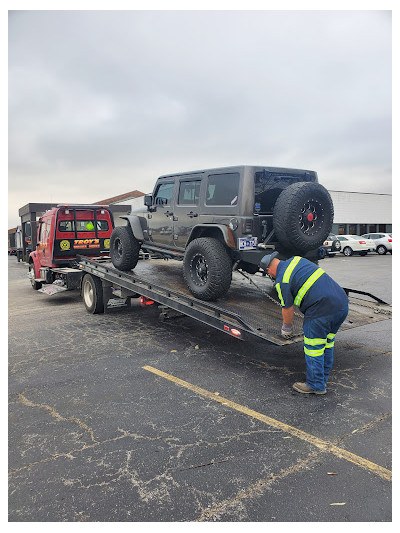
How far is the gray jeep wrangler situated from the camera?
519 centimetres

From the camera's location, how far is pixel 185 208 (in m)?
6.36

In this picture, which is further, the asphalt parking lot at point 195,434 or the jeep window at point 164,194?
the jeep window at point 164,194

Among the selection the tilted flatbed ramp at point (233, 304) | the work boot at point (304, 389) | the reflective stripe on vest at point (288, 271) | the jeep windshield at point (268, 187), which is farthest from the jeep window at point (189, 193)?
the work boot at point (304, 389)

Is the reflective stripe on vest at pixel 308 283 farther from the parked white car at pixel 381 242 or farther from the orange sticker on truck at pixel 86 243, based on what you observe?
the parked white car at pixel 381 242

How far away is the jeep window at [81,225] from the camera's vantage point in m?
10.3

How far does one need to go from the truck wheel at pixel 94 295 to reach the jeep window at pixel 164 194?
2.36m

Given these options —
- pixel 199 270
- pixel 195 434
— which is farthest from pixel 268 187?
pixel 195 434

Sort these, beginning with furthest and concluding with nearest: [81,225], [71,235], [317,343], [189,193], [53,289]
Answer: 1. [81,225]
2. [71,235]
3. [53,289]
4. [189,193]
5. [317,343]

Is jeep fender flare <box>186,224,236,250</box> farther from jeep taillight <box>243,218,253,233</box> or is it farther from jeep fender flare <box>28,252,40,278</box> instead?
jeep fender flare <box>28,252,40,278</box>

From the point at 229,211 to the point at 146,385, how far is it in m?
2.57

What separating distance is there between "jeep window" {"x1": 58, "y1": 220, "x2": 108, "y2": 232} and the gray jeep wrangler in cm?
512

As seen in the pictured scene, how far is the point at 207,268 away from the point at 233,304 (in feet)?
2.25

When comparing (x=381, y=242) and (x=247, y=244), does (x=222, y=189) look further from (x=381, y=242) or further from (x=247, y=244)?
(x=381, y=242)

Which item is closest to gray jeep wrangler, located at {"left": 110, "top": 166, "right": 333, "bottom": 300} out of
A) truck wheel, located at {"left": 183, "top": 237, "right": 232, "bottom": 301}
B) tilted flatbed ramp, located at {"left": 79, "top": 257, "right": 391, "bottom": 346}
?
truck wheel, located at {"left": 183, "top": 237, "right": 232, "bottom": 301}
